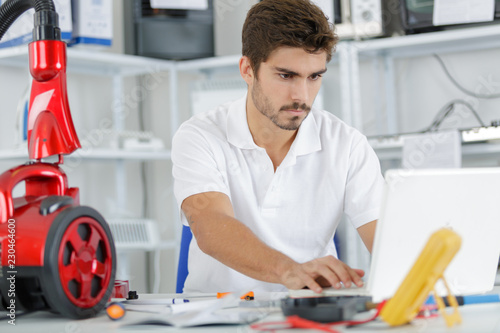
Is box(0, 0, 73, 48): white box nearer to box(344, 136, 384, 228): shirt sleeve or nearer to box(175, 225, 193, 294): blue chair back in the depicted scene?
box(175, 225, 193, 294): blue chair back

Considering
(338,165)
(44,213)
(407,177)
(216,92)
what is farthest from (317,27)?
(216,92)

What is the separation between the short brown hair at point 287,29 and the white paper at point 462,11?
68cm

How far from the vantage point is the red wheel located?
2.81ft

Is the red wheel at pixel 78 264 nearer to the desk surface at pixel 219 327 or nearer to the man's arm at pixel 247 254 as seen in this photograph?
the desk surface at pixel 219 327

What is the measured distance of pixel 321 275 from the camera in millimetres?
1024

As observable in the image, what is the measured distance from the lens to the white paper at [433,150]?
190cm

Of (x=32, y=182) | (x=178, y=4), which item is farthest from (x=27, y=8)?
(x=178, y=4)

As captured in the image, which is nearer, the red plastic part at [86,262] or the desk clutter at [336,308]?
the desk clutter at [336,308]

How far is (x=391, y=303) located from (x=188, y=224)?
0.81 meters

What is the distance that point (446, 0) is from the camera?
2.07 m

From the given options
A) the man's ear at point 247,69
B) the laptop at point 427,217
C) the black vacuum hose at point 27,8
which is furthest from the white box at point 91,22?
the laptop at point 427,217

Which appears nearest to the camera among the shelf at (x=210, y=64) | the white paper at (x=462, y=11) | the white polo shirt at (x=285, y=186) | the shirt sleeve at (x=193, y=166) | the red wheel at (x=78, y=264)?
the red wheel at (x=78, y=264)

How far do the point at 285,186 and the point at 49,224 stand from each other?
77cm

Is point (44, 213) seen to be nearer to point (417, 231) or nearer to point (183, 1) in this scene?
point (417, 231)
